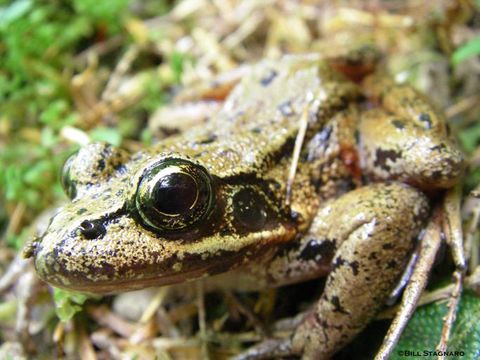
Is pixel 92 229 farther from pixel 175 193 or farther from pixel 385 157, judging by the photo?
pixel 385 157

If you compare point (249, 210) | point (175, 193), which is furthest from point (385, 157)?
point (175, 193)

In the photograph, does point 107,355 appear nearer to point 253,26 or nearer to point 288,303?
point 288,303

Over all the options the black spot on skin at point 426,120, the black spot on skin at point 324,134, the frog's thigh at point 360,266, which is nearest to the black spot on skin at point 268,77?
the black spot on skin at point 324,134

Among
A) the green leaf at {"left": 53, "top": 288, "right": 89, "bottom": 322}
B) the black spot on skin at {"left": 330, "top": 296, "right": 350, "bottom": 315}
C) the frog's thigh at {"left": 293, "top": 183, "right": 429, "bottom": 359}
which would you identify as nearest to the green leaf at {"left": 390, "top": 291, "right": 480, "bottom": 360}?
the frog's thigh at {"left": 293, "top": 183, "right": 429, "bottom": 359}

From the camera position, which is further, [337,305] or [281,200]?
[281,200]

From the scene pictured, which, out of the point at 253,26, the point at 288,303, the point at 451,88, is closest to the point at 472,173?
the point at 451,88

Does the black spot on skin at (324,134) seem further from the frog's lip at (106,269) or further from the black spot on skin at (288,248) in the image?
the frog's lip at (106,269)
